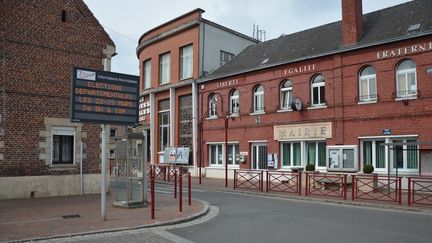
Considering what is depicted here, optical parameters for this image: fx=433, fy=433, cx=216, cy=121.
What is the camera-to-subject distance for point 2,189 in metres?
14.1

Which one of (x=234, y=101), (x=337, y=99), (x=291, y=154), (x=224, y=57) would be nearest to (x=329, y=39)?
(x=337, y=99)

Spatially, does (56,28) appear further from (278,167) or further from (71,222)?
(278,167)

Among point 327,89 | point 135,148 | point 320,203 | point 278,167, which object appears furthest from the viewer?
point 278,167

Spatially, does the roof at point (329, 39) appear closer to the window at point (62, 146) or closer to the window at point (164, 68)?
the window at point (164, 68)

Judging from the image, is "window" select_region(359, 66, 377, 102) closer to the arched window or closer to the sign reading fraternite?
the sign reading fraternite

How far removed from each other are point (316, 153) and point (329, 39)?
6.21 meters

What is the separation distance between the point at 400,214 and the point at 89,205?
9111mm

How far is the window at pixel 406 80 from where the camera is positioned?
18.6m

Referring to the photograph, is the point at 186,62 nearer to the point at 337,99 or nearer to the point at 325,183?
the point at 337,99

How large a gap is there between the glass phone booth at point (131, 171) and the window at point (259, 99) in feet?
41.8

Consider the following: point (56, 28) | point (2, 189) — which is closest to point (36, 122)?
point (2, 189)

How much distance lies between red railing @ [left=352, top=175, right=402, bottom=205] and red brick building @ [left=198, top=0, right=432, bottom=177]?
801 millimetres

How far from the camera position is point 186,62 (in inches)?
1219

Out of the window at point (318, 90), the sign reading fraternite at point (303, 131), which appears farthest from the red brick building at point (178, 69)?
the window at point (318, 90)
